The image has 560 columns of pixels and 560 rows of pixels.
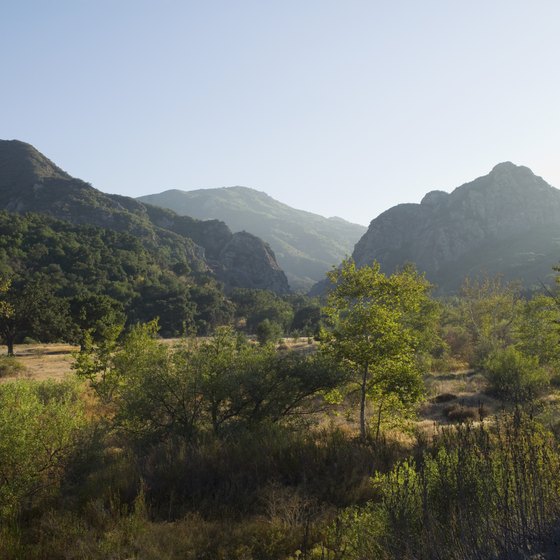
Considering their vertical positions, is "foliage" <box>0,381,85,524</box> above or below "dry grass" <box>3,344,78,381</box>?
above

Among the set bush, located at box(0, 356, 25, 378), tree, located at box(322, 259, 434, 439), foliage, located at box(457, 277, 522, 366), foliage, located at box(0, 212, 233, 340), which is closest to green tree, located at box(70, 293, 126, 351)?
foliage, located at box(0, 212, 233, 340)

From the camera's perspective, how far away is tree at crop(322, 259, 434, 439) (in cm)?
1255

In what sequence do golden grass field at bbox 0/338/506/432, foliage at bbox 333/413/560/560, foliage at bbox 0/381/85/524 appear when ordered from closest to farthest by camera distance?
foliage at bbox 333/413/560/560, foliage at bbox 0/381/85/524, golden grass field at bbox 0/338/506/432

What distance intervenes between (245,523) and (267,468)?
2.45 metres

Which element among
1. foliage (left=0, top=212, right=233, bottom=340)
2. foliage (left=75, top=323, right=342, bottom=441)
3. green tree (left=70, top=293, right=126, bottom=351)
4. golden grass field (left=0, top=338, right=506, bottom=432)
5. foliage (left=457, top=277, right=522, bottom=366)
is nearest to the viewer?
foliage (left=75, top=323, right=342, bottom=441)

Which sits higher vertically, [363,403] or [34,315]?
[363,403]

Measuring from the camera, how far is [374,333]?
13023mm

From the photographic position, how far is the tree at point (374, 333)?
12.5m

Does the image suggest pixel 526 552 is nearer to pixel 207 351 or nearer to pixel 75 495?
pixel 75 495

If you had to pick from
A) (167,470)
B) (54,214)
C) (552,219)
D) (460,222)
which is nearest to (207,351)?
(167,470)

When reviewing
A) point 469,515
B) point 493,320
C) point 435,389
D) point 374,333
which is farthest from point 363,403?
point 493,320

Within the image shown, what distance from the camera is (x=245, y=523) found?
24.1 ft

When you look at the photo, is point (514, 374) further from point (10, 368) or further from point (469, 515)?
point (10, 368)

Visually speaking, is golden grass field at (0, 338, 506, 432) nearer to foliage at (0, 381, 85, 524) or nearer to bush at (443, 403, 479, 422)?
bush at (443, 403, 479, 422)
